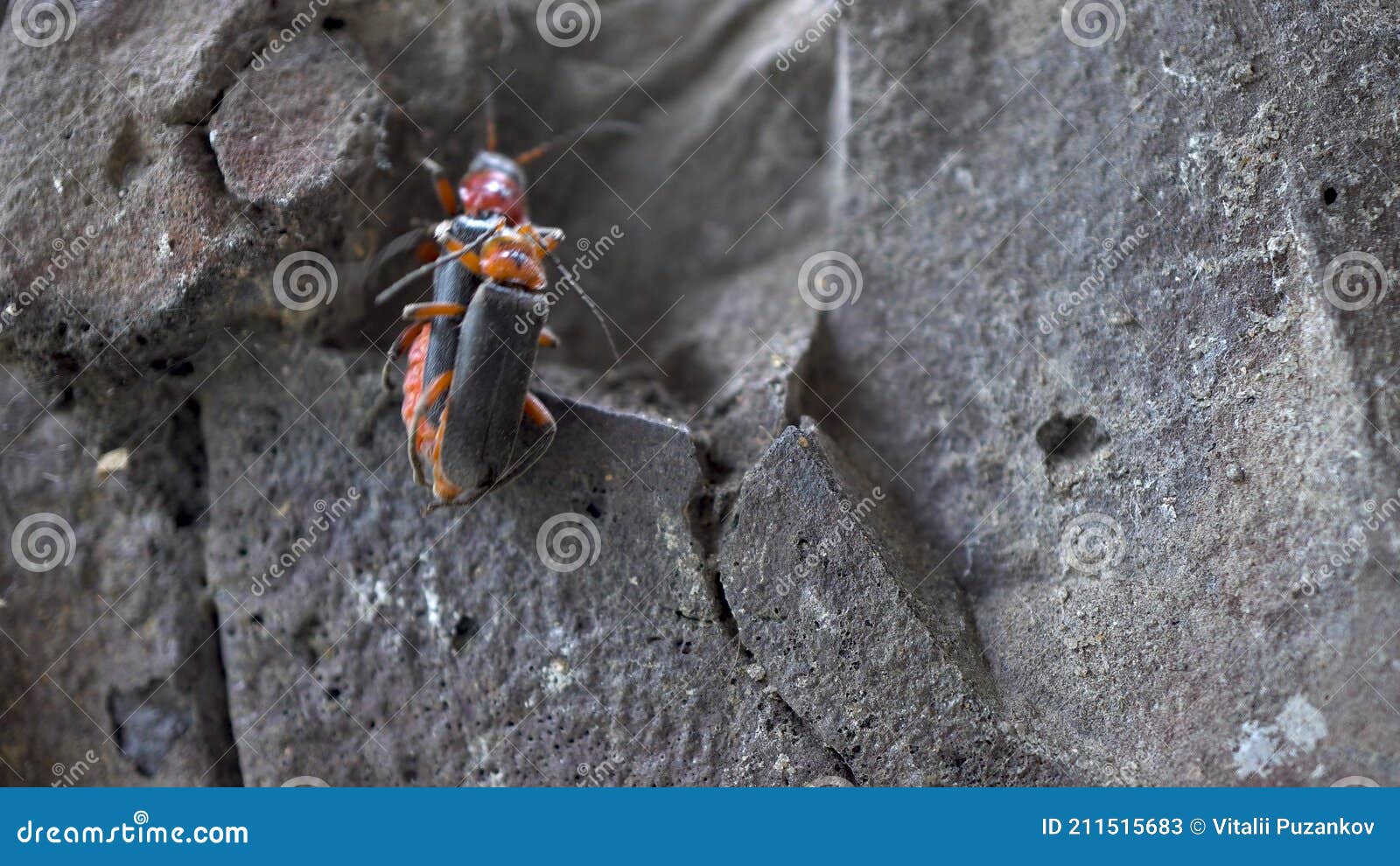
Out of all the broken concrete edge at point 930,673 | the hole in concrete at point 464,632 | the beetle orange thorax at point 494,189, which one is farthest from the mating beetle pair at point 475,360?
the broken concrete edge at point 930,673

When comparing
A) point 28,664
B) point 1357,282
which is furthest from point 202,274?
point 1357,282

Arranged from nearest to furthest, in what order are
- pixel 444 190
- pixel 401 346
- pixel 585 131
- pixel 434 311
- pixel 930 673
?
pixel 930 673
pixel 434 311
pixel 401 346
pixel 444 190
pixel 585 131

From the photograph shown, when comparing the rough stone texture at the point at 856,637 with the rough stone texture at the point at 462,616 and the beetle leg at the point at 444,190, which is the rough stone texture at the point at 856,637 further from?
the beetle leg at the point at 444,190

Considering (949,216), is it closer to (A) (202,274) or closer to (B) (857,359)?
(B) (857,359)

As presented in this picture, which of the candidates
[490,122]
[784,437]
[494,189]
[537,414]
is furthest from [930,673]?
[490,122]

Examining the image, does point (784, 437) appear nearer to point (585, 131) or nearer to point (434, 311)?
point (434, 311)

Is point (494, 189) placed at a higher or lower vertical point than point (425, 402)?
higher

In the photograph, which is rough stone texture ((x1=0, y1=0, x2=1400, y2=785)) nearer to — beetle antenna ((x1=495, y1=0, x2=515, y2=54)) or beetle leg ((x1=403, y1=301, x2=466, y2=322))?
beetle antenna ((x1=495, y1=0, x2=515, y2=54))
